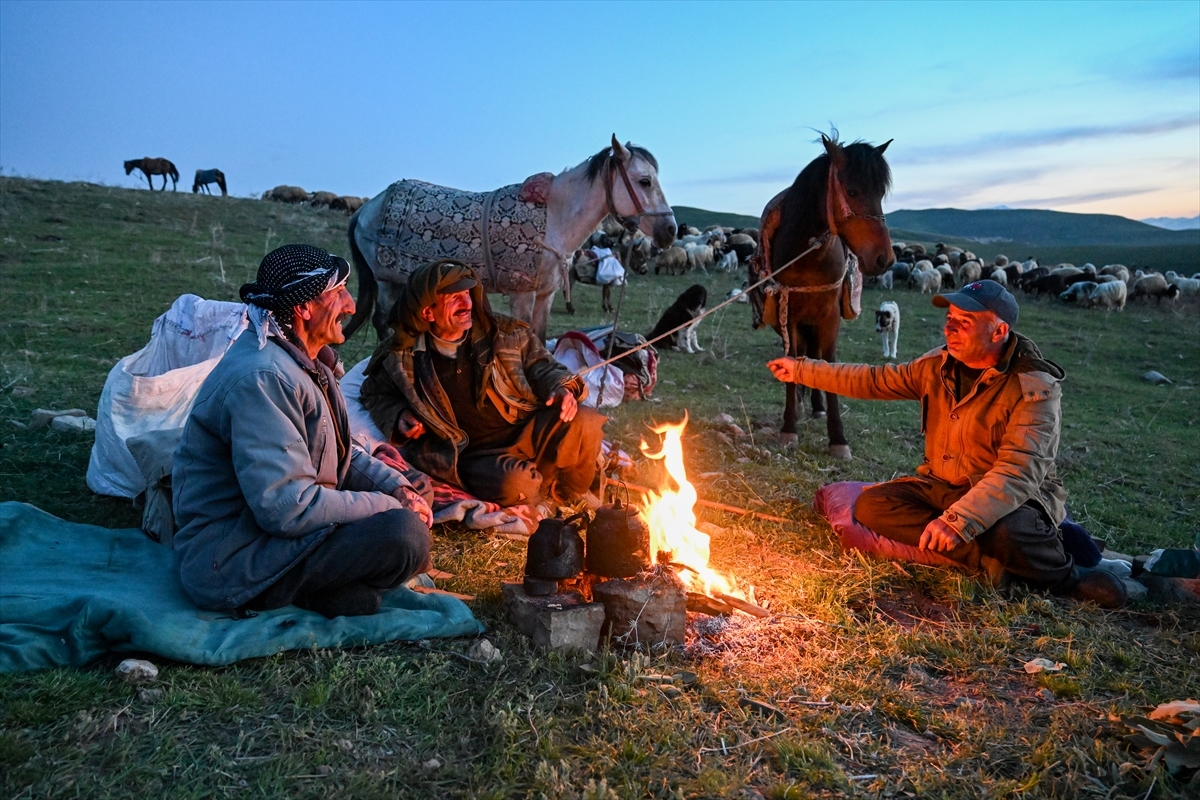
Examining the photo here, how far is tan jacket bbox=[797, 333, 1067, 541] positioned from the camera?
355cm

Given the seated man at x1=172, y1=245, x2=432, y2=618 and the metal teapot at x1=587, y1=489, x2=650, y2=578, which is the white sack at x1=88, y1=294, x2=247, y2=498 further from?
the metal teapot at x1=587, y1=489, x2=650, y2=578

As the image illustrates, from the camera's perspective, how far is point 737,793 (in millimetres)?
2305

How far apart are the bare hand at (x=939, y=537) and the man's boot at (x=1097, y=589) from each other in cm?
62

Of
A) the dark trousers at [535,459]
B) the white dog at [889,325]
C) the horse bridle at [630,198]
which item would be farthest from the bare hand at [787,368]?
the white dog at [889,325]

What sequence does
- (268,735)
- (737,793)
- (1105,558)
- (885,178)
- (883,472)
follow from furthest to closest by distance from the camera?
(883,472), (885,178), (1105,558), (268,735), (737,793)

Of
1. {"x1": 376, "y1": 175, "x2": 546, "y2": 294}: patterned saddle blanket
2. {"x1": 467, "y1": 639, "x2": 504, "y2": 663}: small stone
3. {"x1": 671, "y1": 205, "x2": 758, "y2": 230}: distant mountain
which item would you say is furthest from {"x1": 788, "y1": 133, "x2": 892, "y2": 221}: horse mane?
{"x1": 671, "y1": 205, "x2": 758, "y2": 230}: distant mountain

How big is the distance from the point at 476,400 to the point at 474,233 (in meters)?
2.19

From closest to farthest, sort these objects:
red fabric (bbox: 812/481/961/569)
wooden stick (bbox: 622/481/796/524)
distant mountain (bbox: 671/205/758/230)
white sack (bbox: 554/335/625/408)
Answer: red fabric (bbox: 812/481/961/569) < wooden stick (bbox: 622/481/796/524) < white sack (bbox: 554/335/625/408) < distant mountain (bbox: 671/205/758/230)

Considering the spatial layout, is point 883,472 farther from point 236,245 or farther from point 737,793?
point 236,245

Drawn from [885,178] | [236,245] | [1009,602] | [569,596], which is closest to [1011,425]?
[1009,602]

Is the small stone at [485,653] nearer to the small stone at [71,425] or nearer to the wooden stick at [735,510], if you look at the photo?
the wooden stick at [735,510]

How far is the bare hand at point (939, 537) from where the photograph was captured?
351 centimetres

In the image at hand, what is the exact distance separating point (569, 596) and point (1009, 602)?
6.47 ft

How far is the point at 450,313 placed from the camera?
4285mm
